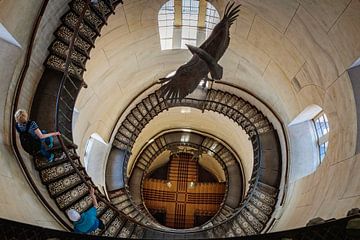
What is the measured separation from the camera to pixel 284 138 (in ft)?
34.1

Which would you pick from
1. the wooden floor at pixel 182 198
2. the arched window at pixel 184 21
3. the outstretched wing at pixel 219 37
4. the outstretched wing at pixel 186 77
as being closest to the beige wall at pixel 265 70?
the arched window at pixel 184 21

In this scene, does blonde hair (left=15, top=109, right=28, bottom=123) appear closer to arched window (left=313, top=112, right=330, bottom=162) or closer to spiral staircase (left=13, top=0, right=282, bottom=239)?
spiral staircase (left=13, top=0, right=282, bottom=239)

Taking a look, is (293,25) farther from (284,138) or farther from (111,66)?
(111,66)

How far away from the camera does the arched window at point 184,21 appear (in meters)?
10.1

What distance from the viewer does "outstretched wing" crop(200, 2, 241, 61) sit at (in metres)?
7.08

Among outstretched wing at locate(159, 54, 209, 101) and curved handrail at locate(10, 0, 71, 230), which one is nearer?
curved handrail at locate(10, 0, 71, 230)

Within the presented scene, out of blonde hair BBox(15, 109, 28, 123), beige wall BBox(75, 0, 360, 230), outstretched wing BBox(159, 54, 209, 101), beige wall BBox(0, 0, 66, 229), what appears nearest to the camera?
beige wall BBox(0, 0, 66, 229)

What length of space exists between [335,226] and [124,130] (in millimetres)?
9836

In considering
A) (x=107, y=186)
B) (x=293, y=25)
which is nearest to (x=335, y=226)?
(x=293, y=25)

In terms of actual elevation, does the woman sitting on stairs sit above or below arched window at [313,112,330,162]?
below

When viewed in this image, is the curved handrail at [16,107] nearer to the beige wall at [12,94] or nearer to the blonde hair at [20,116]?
the beige wall at [12,94]

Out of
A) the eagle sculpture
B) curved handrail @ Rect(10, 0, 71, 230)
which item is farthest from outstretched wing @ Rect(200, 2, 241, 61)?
curved handrail @ Rect(10, 0, 71, 230)

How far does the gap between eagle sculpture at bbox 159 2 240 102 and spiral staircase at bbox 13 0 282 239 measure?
215 cm

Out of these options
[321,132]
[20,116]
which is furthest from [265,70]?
[20,116]
